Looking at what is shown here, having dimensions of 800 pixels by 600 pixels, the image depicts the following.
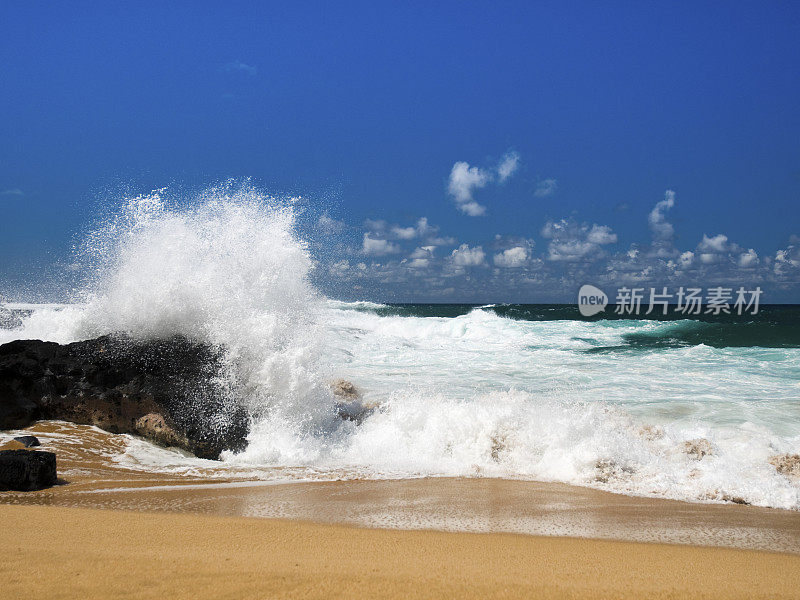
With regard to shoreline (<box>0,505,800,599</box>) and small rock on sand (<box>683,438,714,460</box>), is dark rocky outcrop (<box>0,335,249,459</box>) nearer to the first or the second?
shoreline (<box>0,505,800,599</box>)

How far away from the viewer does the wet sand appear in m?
2.32

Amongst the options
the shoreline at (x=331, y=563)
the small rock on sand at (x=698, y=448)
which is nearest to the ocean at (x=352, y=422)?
the small rock on sand at (x=698, y=448)

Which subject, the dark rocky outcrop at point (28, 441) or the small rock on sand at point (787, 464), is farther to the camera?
the small rock on sand at point (787, 464)

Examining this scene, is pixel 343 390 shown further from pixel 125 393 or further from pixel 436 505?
pixel 436 505

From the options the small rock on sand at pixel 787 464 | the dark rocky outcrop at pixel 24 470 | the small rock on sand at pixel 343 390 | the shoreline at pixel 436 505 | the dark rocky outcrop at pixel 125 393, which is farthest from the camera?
the small rock on sand at pixel 343 390

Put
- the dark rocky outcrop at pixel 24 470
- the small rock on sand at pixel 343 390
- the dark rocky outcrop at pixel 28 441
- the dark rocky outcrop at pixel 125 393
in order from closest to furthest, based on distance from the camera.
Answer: the dark rocky outcrop at pixel 24 470 < the dark rocky outcrop at pixel 28 441 < the dark rocky outcrop at pixel 125 393 < the small rock on sand at pixel 343 390

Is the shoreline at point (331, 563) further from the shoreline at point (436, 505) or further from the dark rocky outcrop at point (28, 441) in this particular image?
the dark rocky outcrop at point (28, 441)

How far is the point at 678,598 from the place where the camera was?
232 centimetres

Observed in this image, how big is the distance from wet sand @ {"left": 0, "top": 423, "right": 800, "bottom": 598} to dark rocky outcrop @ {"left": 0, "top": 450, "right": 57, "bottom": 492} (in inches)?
5.0

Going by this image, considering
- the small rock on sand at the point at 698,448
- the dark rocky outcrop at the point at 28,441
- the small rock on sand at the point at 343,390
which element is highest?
the small rock on sand at the point at 698,448

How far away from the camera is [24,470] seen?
14.3ft

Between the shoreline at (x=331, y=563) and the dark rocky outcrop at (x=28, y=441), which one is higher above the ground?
the shoreline at (x=331, y=563)

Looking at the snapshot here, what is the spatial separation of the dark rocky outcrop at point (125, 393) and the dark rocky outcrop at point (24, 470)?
1.69m

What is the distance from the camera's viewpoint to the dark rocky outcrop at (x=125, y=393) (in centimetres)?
620
